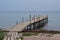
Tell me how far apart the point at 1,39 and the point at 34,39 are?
381cm

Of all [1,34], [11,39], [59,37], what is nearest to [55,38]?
[59,37]

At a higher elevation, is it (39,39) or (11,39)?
(11,39)

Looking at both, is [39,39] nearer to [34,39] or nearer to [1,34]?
[34,39]

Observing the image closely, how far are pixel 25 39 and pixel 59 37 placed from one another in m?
3.70

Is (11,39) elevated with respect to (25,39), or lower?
elevated

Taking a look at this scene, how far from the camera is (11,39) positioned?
9656 mm

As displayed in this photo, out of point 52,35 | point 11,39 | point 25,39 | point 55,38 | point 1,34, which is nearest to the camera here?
point 11,39

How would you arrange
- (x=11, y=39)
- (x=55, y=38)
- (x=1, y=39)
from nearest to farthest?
(x=11, y=39), (x=1, y=39), (x=55, y=38)

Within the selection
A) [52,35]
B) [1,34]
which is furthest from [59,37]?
[1,34]

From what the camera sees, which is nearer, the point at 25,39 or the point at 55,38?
the point at 25,39

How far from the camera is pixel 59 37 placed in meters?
17.6

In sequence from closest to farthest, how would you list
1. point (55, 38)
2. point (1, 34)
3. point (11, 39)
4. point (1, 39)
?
point (11, 39) → point (1, 39) → point (1, 34) → point (55, 38)

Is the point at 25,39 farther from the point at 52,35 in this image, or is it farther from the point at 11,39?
the point at 11,39

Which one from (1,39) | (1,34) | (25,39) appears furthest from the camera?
(25,39)
